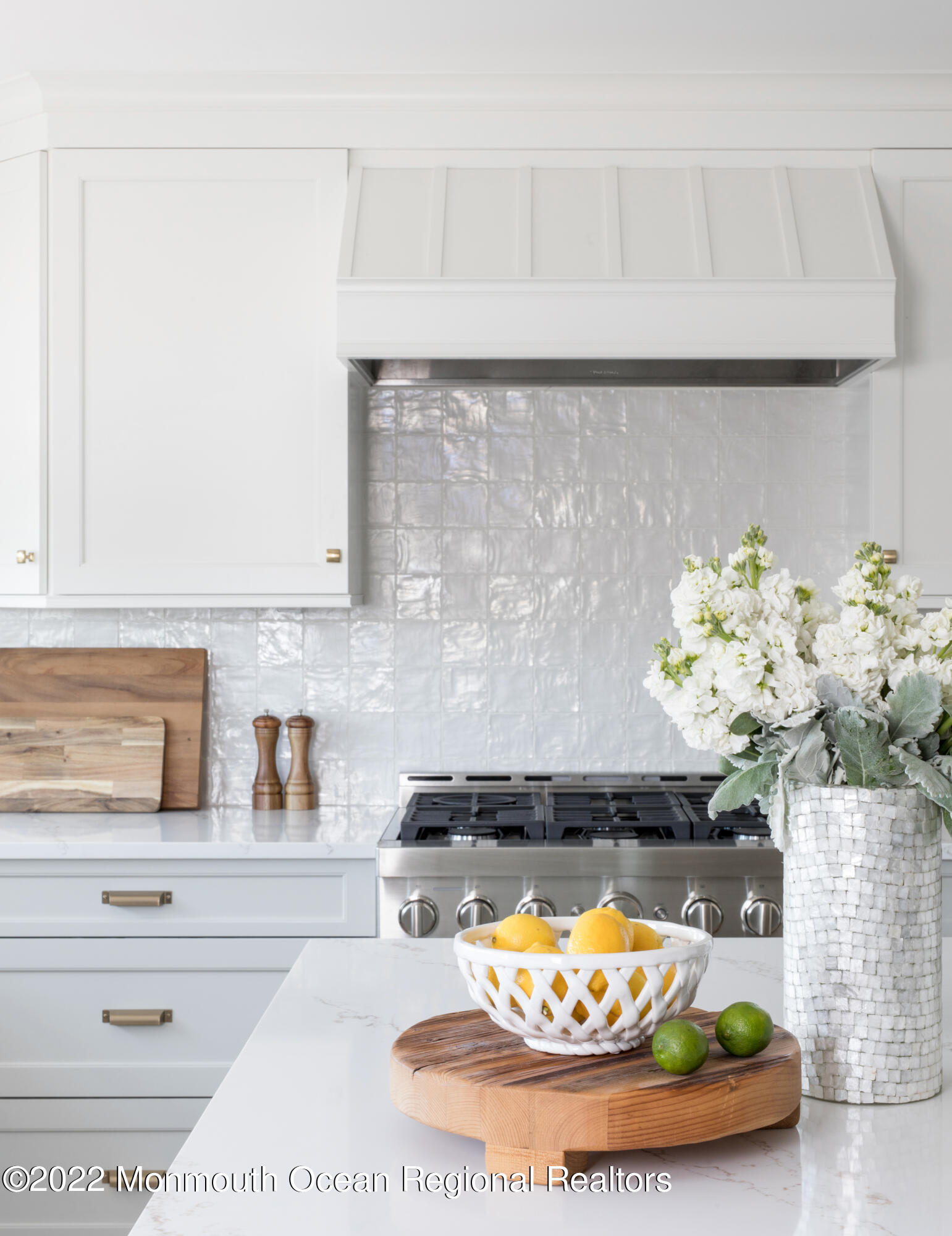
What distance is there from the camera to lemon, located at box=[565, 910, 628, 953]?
3.31ft

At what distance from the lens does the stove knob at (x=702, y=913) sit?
90.4 inches

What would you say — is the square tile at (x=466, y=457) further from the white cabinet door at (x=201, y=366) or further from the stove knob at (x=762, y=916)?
the stove knob at (x=762, y=916)

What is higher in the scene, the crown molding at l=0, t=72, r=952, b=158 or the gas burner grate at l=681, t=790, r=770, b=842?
the crown molding at l=0, t=72, r=952, b=158

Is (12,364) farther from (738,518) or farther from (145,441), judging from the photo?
(738,518)

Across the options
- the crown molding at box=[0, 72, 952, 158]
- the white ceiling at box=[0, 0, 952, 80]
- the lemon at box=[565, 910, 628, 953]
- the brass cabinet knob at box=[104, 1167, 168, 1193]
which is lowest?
the brass cabinet knob at box=[104, 1167, 168, 1193]

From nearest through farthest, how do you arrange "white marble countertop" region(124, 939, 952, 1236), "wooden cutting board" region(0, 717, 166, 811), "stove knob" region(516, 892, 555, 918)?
"white marble countertop" region(124, 939, 952, 1236) < "stove knob" region(516, 892, 555, 918) < "wooden cutting board" region(0, 717, 166, 811)

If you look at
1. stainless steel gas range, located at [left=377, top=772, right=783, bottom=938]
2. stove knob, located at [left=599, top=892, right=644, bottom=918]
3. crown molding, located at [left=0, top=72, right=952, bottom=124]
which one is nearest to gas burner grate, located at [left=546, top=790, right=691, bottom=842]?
stainless steel gas range, located at [left=377, top=772, right=783, bottom=938]

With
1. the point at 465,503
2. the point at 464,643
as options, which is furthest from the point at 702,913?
the point at 465,503

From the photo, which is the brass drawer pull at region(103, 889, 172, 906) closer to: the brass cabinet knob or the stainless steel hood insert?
the brass cabinet knob

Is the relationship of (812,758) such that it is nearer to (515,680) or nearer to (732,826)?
(732,826)

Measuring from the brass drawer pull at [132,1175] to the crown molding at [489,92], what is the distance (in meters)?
2.28

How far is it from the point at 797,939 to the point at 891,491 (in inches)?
67.7

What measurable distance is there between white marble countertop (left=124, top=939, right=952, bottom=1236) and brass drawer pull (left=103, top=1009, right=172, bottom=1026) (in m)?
1.26

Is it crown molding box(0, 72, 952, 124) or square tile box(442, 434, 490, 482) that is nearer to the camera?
crown molding box(0, 72, 952, 124)
